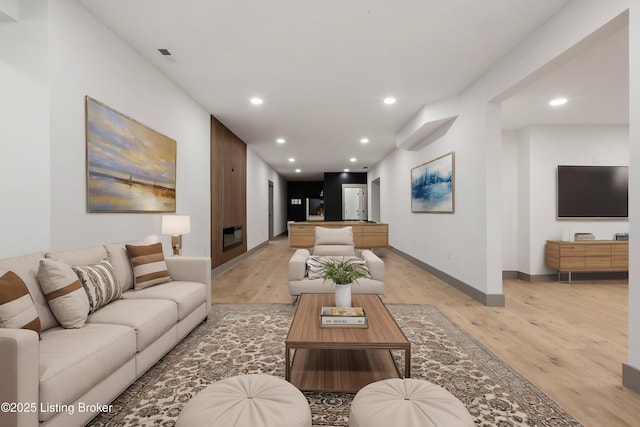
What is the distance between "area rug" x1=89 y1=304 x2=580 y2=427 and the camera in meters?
1.73

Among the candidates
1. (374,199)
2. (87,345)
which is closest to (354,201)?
(374,199)

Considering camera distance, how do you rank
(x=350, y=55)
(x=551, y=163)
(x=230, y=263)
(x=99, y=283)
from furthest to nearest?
(x=230, y=263)
(x=551, y=163)
(x=350, y=55)
(x=99, y=283)

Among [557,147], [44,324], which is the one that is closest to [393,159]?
[557,147]

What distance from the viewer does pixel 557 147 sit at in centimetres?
519

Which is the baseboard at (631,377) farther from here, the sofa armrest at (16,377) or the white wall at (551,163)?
the white wall at (551,163)

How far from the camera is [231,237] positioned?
645 cm

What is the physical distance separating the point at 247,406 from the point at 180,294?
1.70 metres

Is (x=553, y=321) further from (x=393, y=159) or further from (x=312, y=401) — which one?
(x=393, y=159)

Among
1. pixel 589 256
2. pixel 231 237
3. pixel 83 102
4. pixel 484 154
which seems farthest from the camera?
pixel 231 237

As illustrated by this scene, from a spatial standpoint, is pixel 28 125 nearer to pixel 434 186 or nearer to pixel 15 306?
pixel 15 306

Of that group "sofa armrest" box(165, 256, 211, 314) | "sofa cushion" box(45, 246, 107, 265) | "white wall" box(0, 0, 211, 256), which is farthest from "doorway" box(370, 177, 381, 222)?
"sofa cushion" box(45, 246, 107, 265)

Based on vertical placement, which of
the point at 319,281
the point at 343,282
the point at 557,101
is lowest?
the point at 319,281

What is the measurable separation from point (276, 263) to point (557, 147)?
562cm

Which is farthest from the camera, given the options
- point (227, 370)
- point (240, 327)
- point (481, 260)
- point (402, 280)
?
point (402, 280)
